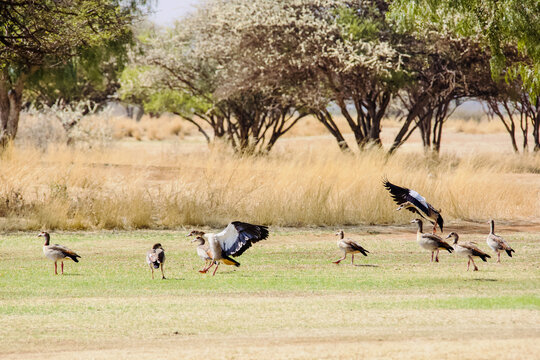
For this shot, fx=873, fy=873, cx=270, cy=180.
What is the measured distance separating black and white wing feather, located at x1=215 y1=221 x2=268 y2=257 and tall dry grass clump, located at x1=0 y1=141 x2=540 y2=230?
8.10 metres

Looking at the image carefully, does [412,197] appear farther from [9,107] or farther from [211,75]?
[211,75]

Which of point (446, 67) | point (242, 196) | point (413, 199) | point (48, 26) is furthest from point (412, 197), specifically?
point (446, 67)

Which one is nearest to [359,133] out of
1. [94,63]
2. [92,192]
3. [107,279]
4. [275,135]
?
[275,135]

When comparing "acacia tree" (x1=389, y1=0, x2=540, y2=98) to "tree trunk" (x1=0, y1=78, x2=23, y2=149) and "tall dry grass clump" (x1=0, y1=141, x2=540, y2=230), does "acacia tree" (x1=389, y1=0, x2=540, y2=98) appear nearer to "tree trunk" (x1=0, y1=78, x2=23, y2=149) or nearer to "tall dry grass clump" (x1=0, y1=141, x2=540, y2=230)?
"tall dry grass clump" (x1=0, y1=141, x2=540, y2=230)

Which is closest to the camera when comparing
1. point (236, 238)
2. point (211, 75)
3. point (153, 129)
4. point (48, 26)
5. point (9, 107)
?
point (236, 238)

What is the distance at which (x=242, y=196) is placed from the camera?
20.1 metres

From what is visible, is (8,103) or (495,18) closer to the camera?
(495,18)

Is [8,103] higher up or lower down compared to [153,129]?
higher up

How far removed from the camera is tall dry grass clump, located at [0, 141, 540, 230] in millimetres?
19109

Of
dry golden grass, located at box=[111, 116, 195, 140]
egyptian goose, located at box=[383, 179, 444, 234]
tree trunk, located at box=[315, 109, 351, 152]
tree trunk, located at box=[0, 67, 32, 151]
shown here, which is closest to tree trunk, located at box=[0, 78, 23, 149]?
tree trunk, located at box=[0, 67, 32, 151]

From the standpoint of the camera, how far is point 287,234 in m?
17.8

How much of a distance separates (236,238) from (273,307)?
1.99 meters

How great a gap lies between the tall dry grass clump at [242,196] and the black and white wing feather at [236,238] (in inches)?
319

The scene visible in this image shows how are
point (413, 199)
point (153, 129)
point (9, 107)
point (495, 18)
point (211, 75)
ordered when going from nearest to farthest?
point (413, 199) < point (495, 18) < point (9, 107) < point (211, 75) < point (153, 129)
